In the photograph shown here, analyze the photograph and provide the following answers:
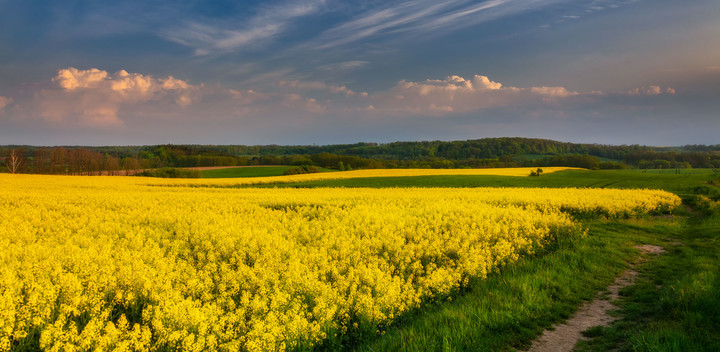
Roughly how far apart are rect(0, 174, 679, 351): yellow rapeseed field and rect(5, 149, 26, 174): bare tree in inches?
3485

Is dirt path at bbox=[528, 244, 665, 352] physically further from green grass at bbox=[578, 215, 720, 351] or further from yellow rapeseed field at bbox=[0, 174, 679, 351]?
yellow rapeseed field at bbox=[0, 174, 679, 351]

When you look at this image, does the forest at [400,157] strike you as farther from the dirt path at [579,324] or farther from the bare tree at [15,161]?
the dirt path at [579,324]

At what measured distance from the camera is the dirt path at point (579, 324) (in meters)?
5.58

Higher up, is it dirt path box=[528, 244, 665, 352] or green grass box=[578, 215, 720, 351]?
green grass box=[578, 215, 720, 351]

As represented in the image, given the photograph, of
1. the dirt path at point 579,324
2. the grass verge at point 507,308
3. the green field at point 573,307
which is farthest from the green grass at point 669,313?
the grass verge at point 507,308

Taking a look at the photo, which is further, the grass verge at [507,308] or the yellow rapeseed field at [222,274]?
the grass verge at [507,308]

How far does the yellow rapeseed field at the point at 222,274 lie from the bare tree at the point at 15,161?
8851 cm

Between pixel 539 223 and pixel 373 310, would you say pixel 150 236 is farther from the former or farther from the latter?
pixel 539 223

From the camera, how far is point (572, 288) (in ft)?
26.3

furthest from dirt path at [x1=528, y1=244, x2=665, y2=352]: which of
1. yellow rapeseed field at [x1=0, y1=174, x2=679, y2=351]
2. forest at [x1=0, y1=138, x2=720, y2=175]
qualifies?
forest at [x1=0, y1=138, x2=720, y2=175]

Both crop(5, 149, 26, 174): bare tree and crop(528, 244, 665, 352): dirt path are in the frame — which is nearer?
crop(528, 244, 665, 352): dirt path

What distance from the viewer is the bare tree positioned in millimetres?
77438

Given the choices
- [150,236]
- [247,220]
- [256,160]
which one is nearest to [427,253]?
[247,220]

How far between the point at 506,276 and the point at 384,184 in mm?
36650
